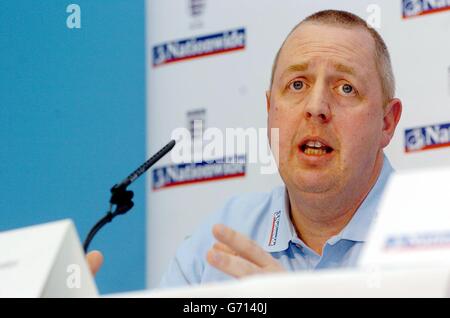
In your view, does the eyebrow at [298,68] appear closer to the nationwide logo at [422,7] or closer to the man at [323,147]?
the man at [323,147]

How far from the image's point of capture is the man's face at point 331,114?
2090 millimetres

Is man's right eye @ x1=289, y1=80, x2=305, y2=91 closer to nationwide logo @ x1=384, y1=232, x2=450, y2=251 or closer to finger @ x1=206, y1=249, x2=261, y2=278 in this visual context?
finger @ x1=206, y1=249, x2=261, y2=278

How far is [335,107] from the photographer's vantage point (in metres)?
2.09

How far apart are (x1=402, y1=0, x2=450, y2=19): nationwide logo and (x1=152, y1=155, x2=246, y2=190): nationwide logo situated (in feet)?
1.83

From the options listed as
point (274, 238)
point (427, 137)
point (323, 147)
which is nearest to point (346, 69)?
point (323, 147)

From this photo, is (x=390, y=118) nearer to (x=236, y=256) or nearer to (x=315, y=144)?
(x=315, y=144)

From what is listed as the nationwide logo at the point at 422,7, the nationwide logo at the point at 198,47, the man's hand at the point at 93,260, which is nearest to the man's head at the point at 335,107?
the nationwide logo at the point at 422,7

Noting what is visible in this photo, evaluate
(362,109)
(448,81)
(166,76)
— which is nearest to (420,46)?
(448,81)

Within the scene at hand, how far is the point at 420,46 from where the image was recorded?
2.30 meters

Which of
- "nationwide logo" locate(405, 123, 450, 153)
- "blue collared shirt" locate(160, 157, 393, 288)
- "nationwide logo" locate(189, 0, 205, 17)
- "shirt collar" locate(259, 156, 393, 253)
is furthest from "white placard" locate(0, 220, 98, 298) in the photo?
"nationwide logo" locate(189, 0, 205, 17)

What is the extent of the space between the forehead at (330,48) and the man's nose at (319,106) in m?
0.08
